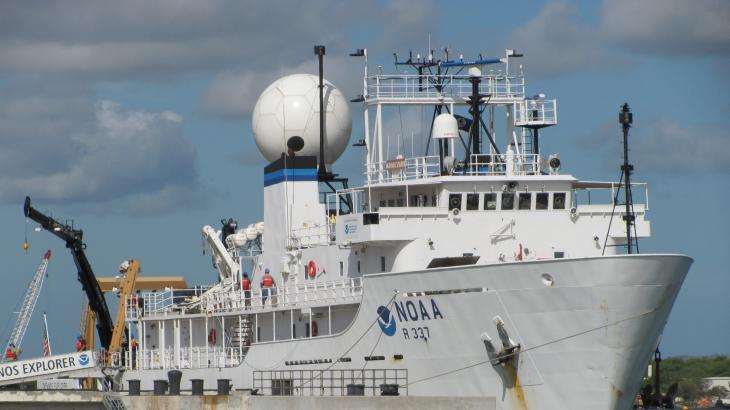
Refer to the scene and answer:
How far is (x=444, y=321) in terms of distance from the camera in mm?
37000

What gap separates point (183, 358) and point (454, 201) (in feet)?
47.9

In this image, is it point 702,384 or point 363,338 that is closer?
point 363,338

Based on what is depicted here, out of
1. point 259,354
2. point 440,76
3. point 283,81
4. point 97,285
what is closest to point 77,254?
point 97,285

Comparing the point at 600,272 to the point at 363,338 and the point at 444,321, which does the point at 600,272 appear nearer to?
the point at 444,321

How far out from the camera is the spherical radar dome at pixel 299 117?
174ft

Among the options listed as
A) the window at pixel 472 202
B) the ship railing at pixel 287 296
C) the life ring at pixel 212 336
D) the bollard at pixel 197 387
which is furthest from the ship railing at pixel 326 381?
the window at pixel 472 202

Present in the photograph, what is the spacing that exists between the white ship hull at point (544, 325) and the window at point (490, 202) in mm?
5052

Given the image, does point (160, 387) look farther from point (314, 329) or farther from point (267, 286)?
point (267, 286)

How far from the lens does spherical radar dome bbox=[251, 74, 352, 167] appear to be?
53.0 metres

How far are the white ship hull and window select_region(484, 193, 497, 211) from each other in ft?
16.6

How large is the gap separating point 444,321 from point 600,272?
15.3 ft

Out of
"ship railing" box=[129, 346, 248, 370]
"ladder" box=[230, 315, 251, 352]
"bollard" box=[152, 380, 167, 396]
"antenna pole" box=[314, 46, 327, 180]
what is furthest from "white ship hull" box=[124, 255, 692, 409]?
"antenna pole" box=[314, 46, 327, 180]

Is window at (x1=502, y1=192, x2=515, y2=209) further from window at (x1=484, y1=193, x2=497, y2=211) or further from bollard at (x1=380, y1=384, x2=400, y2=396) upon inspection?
bollard at (x1=380, y1=384, x2=400, y2=396)

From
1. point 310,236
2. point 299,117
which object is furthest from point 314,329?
point 299,117
